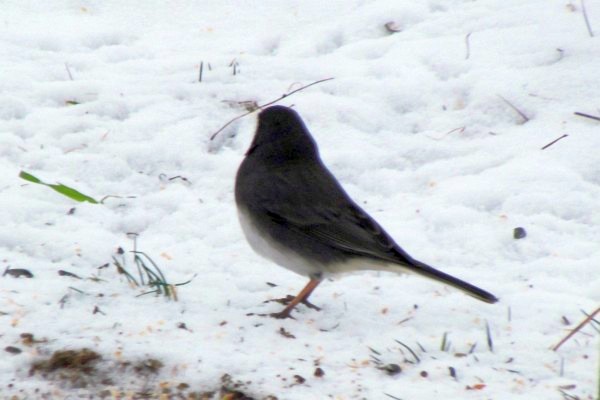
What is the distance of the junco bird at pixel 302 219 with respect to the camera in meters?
4.86

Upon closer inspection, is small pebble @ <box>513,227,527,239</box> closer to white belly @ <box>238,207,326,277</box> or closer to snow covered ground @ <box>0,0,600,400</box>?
snow covered ground @ <box>0,0,600,400</box>

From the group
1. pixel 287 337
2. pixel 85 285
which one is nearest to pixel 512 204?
pixel 287 337

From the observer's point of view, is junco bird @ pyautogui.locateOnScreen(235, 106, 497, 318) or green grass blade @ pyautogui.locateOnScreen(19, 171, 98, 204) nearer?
junco bird @ pyautogui.locateOnScreen(235, 106, 497, 318)

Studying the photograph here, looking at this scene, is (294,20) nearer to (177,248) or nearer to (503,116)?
(503,116)

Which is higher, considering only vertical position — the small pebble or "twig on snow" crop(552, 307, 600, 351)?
"twig on snow" crop(552, 307, 600, 351)

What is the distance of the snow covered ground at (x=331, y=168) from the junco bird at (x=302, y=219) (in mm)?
207

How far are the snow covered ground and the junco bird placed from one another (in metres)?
0.21

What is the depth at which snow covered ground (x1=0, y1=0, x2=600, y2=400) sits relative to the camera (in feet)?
13.9

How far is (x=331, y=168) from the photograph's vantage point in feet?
19.7

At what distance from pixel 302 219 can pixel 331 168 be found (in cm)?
104

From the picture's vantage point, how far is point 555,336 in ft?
14.7

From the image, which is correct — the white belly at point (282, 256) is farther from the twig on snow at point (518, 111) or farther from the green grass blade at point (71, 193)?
the twig on snow at point (518, 111)

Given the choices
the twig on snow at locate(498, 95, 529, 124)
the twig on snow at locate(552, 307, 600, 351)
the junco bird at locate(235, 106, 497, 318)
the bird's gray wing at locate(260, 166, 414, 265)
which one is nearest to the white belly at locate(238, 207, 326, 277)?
the junco bird at locate(235, 106, 497, 318)

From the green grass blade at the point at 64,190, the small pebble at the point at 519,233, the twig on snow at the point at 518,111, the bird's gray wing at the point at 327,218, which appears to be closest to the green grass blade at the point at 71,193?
the green grass blade at the point at 64,190
